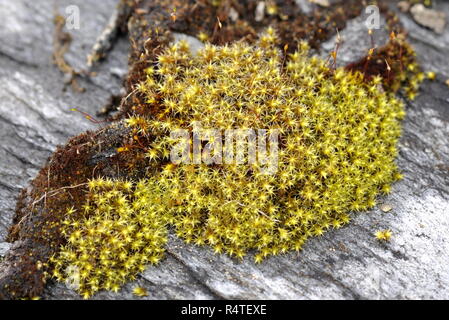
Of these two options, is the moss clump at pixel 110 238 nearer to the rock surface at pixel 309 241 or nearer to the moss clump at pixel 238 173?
the moss clump at pixel 238 173

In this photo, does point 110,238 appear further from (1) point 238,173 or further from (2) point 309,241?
(2) point 309,241

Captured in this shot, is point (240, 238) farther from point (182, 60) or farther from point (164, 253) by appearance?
point (182, 60)

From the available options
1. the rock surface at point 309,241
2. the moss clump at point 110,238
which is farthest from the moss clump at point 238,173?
the rock surface at point 309,241

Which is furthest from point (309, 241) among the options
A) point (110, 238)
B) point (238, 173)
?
point (110, 238)

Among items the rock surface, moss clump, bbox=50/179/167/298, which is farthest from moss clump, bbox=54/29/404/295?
the rock surface

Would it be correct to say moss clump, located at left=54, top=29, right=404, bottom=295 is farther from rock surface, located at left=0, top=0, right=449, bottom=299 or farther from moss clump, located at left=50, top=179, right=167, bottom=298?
rock surface, located at left=0, top=0, right=449, bottom=299
